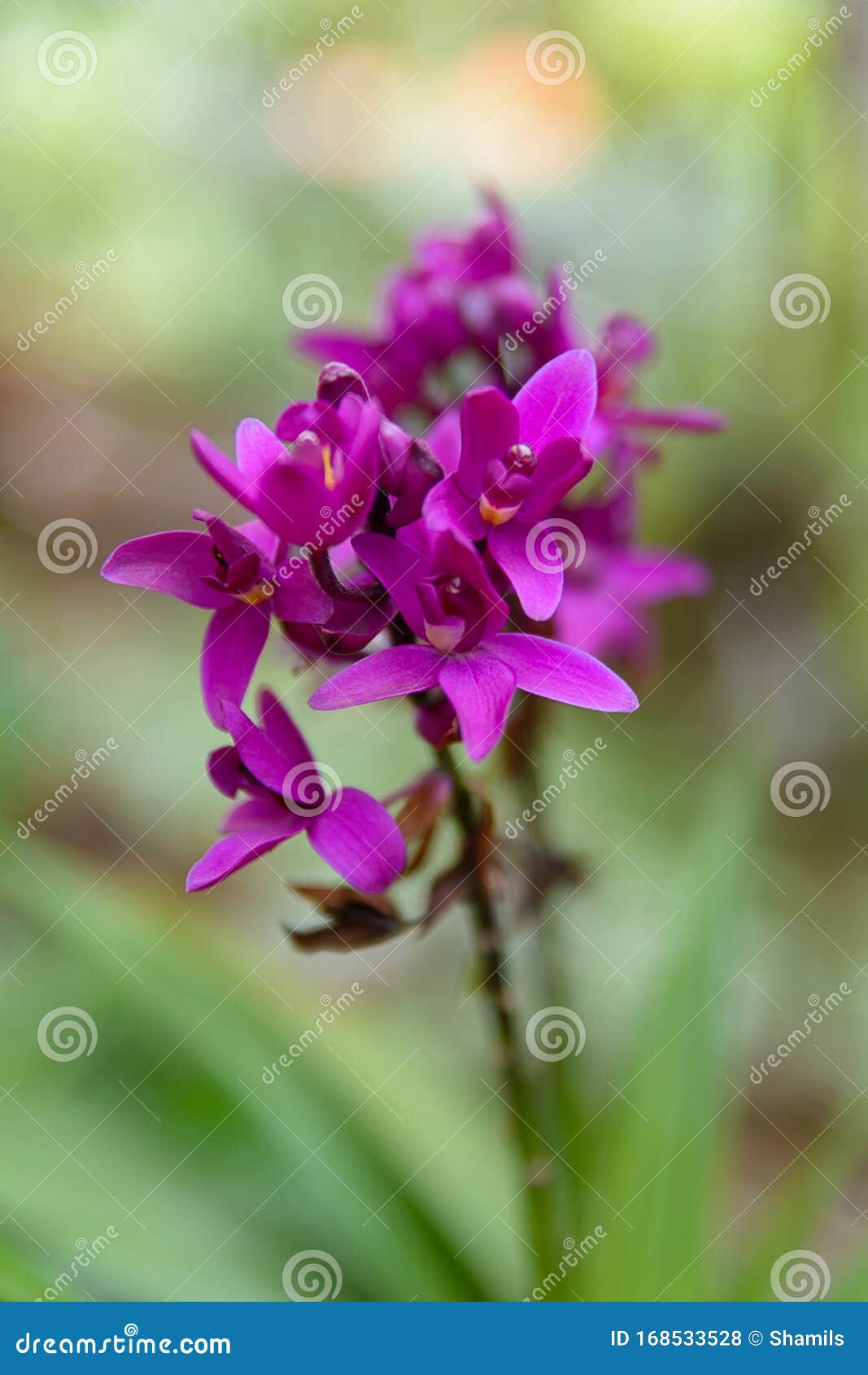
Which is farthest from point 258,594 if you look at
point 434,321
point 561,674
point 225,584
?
point 434,321

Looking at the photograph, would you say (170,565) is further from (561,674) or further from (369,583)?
(561,674)

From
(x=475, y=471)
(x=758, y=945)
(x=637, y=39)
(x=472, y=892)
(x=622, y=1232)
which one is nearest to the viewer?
(x=475, y=471)

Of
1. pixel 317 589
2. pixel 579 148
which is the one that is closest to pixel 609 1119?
pixel 317 589

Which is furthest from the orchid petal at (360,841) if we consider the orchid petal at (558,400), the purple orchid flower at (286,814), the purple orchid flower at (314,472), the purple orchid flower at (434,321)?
the purple orchid flower at (434,321)

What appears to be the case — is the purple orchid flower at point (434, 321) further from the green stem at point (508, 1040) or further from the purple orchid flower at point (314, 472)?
the green stem at point (508, 1040)

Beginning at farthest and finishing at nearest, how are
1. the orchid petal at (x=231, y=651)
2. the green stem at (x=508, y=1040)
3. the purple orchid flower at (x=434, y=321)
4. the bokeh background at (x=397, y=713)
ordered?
the bokeh background at (x=397, y=713) → the purple orchid flower at (x=434, y=321) → the green stem at (x=508, y=1040) → the orchid petal at (x=231, y=651)

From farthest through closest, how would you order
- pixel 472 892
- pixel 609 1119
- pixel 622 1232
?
1. pixel 609 1119
2. pixel 622 1232
3. pixel 472 892

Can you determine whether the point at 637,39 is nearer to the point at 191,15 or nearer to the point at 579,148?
the point at 579,148
